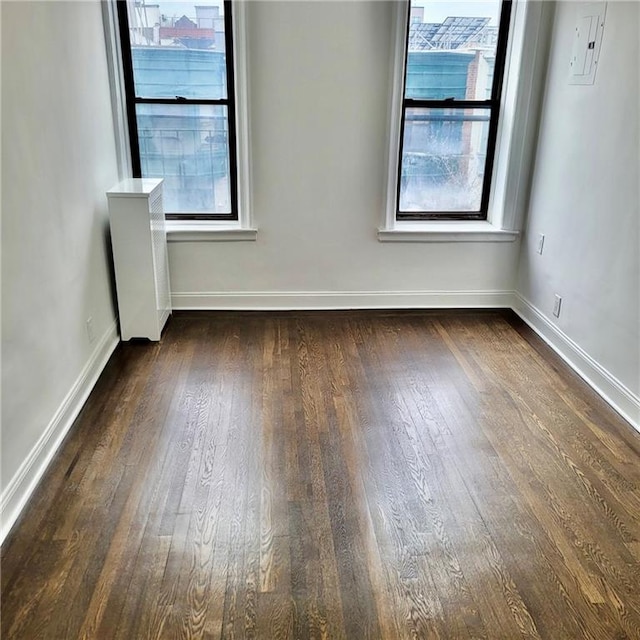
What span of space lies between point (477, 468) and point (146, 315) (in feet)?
6.49

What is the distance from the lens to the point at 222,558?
6.39 feet

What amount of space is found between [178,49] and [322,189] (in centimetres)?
116

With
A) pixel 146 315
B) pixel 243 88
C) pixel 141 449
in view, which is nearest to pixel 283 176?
pixel 243 88

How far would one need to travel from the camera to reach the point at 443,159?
12.6 feet

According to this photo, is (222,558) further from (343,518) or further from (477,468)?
(477,468)

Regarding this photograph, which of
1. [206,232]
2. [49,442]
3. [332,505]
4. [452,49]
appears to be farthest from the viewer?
[206,232]

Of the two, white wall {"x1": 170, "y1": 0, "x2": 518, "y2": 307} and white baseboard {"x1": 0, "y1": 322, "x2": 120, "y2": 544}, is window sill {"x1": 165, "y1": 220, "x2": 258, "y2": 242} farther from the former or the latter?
white baseboard {"x1": 0, "y1": 322, "x2": 120, "y2": 544}

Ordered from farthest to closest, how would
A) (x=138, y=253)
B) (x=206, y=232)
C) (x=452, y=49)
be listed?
(x=206, y=232)
(x=452, y=49)
(x=138, y=253)

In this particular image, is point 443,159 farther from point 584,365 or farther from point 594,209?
point 584,365

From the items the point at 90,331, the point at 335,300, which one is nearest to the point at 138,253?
the point at 90,331

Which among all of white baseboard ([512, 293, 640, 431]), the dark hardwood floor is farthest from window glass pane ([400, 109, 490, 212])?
the dark hardwood floor

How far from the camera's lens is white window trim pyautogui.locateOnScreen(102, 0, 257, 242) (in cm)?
335

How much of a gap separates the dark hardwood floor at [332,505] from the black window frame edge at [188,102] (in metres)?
0.98

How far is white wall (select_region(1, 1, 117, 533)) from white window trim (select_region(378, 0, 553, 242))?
166 cm
